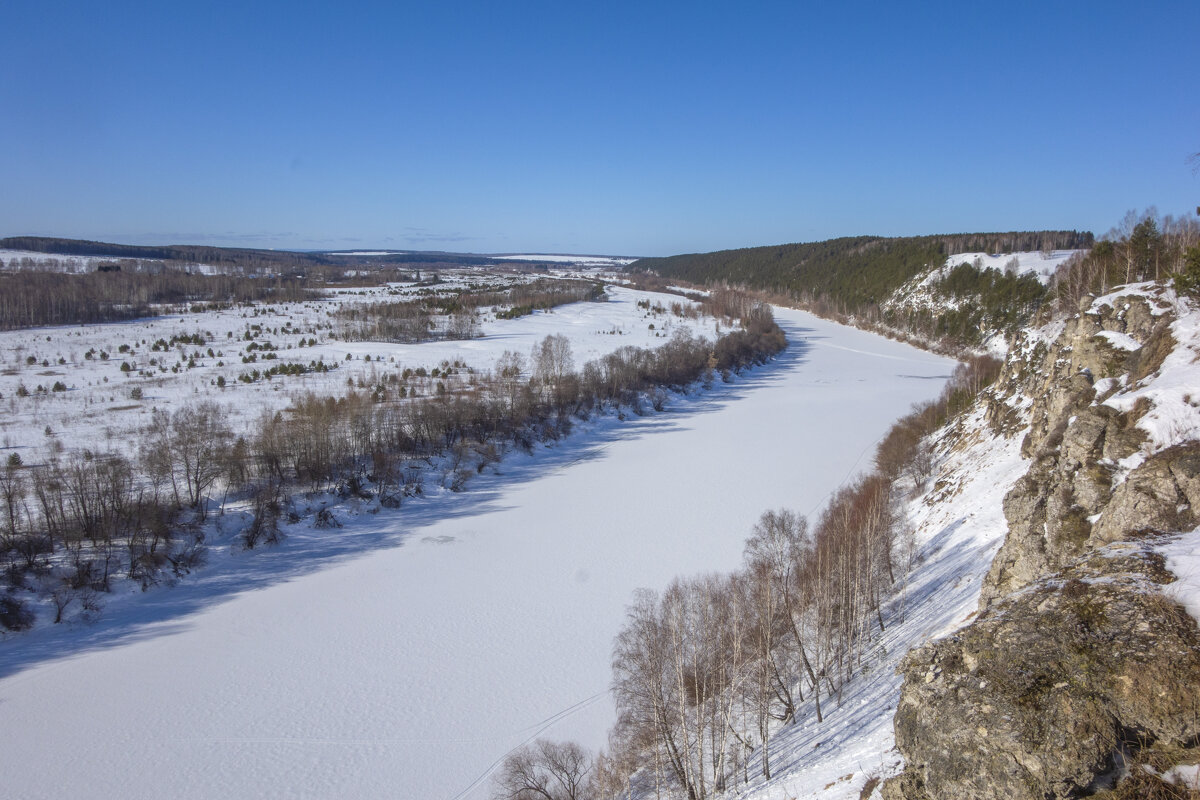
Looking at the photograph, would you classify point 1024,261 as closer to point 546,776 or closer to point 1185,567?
point 546,776

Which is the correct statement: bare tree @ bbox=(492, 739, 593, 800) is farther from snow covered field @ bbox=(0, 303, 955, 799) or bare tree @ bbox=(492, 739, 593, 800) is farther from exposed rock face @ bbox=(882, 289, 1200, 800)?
exposed rock face @ bbox=(882, 289, 1200, 800)

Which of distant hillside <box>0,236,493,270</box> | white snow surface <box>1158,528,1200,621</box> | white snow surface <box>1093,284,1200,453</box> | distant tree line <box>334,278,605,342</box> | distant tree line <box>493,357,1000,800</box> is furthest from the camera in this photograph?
distant hillside <box>0,236,493,270</box>

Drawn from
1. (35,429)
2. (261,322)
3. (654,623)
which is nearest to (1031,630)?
(654,623)

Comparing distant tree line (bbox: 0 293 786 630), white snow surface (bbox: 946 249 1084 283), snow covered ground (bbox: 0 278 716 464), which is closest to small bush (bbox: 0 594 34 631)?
distant tree line (bbox: 0 293 786 630)

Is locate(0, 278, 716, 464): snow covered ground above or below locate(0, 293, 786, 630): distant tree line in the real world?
above

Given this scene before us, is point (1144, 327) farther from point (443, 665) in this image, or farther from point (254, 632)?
point (254, 632)

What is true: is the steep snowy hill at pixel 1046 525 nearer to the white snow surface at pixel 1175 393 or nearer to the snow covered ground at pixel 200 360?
the white snow surface at pixel 1175 393

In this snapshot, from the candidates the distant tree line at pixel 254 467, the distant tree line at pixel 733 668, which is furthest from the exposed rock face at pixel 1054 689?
the distant tree line at pixel 254 467
